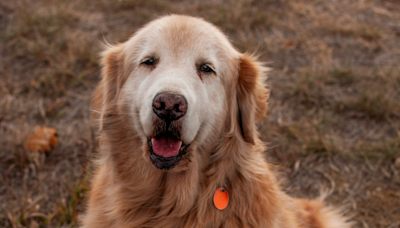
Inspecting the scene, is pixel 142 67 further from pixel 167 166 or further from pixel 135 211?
pixel 135 211

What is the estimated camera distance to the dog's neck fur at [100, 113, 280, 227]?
2.34m

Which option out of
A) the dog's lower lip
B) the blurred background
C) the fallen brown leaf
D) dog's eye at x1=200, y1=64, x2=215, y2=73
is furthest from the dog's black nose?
the fallen brown leaf

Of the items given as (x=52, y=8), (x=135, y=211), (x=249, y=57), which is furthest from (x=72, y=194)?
(x=52, y=8)

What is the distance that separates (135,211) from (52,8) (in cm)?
540

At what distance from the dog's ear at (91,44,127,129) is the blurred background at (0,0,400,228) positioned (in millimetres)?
1127

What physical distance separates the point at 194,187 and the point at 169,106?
0.75 metres

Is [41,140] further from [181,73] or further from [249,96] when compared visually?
[249,96]

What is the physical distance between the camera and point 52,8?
6.33m

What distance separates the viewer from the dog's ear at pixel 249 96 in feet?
8.45

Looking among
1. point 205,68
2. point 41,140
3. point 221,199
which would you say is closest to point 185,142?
point 221,199

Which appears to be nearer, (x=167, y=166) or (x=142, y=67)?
(x=167, y=166)

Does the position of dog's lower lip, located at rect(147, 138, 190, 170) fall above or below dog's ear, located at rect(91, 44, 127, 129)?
below

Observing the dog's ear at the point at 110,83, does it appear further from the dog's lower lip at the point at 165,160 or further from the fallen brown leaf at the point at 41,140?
the fallen brown leaf at the point at 41,140

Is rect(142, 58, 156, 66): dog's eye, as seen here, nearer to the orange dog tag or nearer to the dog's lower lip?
the dog's lower lip
